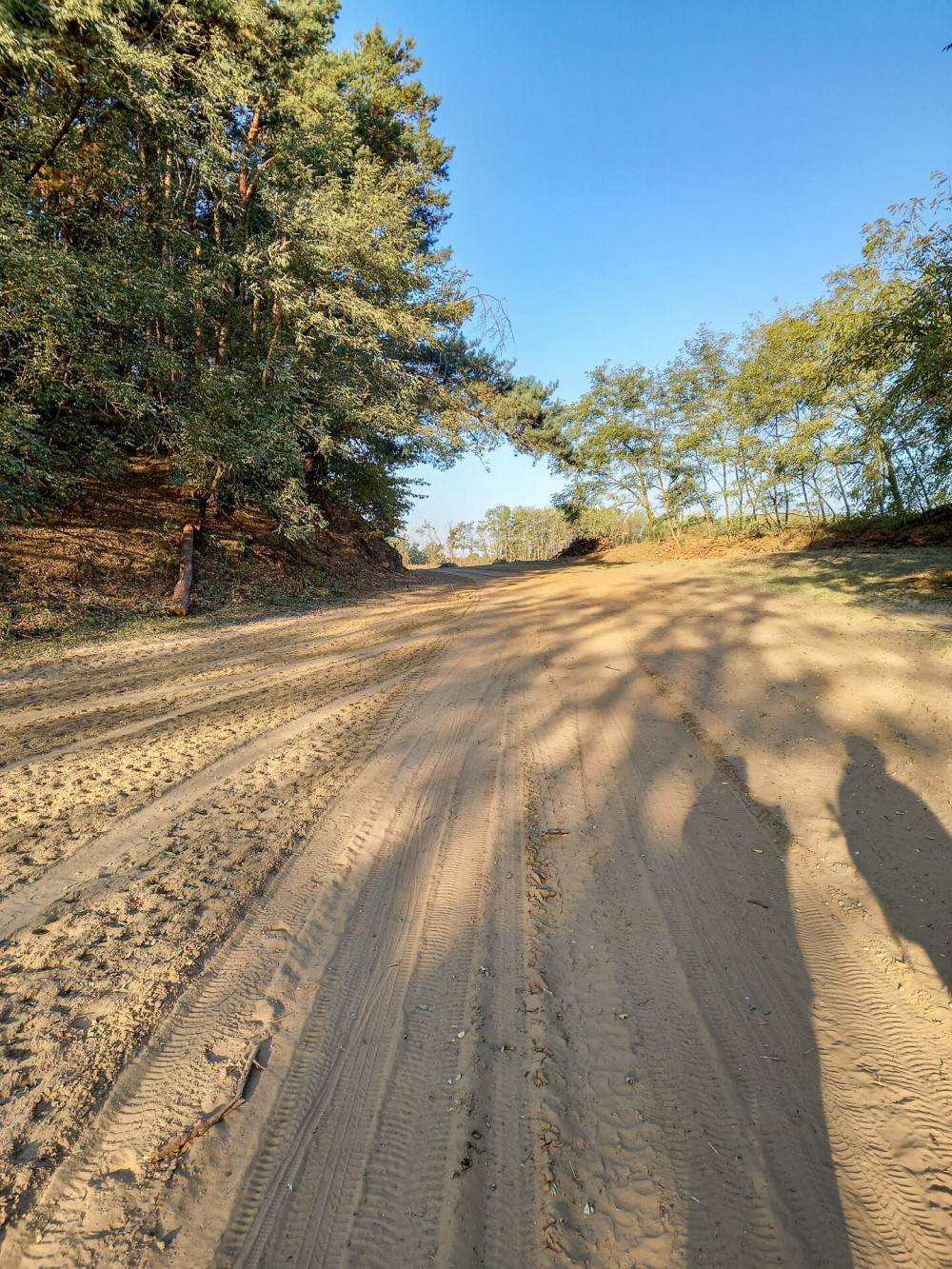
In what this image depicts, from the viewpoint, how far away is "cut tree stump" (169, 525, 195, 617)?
823cm

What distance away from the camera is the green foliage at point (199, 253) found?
6461mm

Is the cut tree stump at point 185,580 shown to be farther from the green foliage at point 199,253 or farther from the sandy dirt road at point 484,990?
the sandy dirt road at point 484,990

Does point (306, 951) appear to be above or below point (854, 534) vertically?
below

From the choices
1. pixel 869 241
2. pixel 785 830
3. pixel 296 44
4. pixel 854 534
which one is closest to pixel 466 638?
pixel 785 830

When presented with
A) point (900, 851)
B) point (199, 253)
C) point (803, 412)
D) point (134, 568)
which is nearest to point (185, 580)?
point (134, 568)

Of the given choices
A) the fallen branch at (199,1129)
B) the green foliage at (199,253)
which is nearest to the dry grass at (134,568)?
the green foliage at (199,253)

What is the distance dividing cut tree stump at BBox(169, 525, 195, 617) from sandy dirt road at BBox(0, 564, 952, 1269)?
4.63m

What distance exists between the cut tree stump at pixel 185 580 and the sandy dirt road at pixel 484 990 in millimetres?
4635

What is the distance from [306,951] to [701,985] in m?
1.41

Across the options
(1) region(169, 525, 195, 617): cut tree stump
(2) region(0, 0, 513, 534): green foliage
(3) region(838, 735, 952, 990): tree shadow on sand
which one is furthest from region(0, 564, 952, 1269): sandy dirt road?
(2) region(0, 0, 513, 534): green foliage

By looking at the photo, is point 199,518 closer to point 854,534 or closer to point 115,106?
point 115,106

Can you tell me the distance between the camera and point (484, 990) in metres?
1.71

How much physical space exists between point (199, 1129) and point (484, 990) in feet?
2.81

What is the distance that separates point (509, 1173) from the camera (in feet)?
4.06
